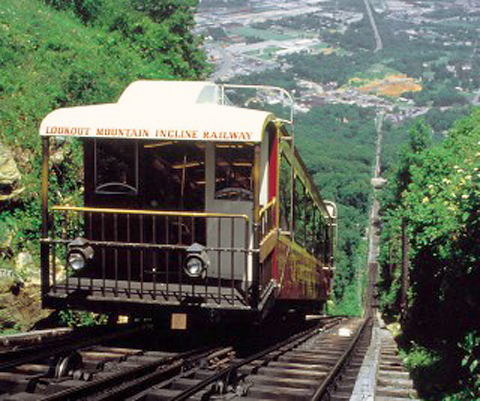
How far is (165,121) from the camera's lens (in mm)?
8508

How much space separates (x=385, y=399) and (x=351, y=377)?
1311 millimetres

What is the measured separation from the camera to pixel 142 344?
9.15 m

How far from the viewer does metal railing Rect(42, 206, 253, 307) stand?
8477 mm

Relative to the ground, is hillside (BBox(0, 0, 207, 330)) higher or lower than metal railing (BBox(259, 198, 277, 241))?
higher

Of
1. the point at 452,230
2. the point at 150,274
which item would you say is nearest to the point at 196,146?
the point at 150,274

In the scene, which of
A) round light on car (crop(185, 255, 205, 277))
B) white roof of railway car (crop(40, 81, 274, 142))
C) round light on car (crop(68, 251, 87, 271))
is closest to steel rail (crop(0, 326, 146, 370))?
round light on car (crop(68, 251, 87, 271))

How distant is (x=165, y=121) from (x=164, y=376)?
295cm

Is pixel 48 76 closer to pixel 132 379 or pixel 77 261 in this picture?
pixel 77 261

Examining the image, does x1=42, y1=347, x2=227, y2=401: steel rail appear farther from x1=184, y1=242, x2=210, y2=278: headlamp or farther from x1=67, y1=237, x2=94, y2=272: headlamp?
x1=67, y1=237, x2=94, y2=272: headlamp

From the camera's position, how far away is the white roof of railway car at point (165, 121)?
8.37 m

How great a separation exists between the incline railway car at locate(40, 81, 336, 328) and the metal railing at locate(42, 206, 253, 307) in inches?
0.6

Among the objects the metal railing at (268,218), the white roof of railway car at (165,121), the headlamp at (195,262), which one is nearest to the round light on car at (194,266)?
the headlamp at (195,262)

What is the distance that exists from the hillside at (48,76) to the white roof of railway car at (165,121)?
383 cm

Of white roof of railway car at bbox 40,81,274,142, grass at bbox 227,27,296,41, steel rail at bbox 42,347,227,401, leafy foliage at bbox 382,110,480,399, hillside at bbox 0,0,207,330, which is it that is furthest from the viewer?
grass at bbox 227,27,296,41
